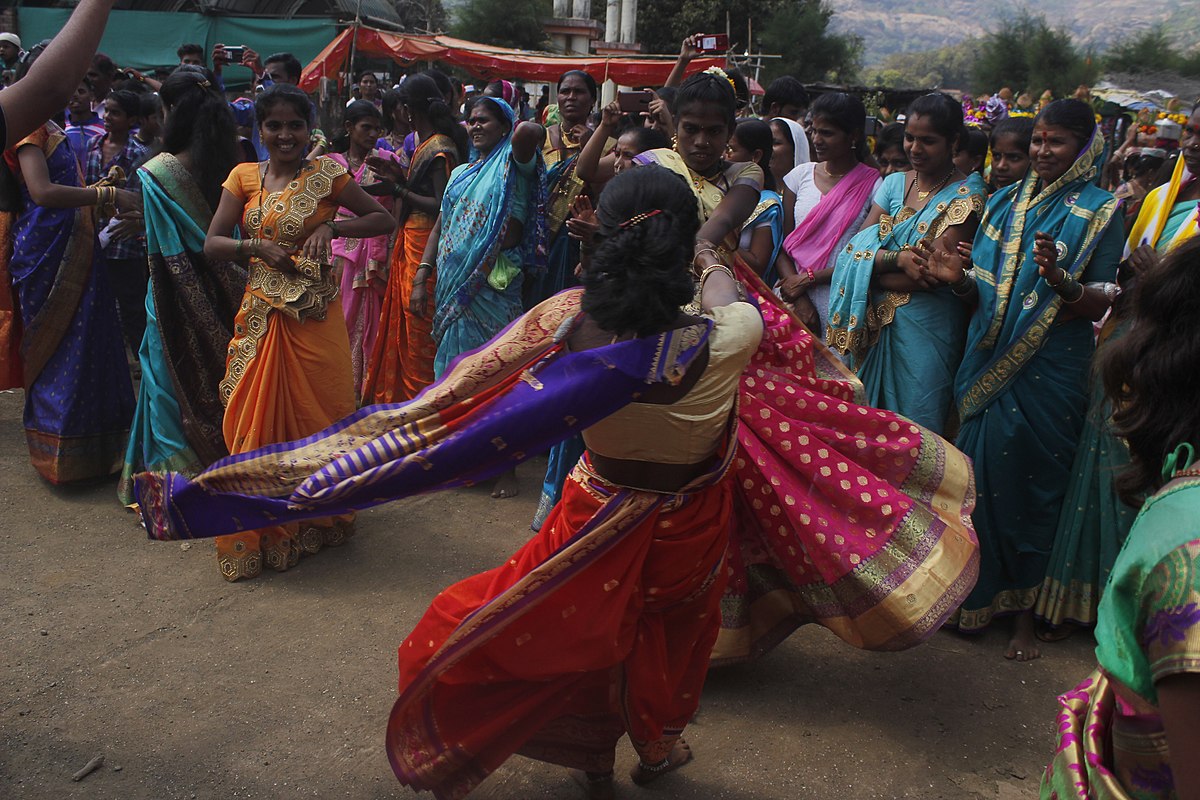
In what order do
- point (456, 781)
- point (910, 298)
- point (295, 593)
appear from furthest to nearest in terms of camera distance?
point (295, 593) < point (910, 298) < point (456, 781)

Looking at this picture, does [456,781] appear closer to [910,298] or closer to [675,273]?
[675,273]

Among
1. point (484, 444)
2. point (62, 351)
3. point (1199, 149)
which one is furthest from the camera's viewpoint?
point (62, 351)

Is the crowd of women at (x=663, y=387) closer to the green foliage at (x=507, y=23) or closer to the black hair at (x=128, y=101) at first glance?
the black hair at (x=128, y=101)

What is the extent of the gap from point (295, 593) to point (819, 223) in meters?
2.83

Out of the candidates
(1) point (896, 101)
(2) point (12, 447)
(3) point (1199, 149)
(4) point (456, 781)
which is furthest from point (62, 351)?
(1) point (896, 101)

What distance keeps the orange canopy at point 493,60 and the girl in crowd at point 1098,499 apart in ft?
41.8

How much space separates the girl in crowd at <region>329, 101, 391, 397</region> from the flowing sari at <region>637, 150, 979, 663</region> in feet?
11.8

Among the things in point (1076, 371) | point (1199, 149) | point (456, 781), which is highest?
point (1199, 149)

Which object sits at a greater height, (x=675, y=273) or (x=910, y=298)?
(x=675, y=273)

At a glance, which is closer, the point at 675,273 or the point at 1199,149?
the point at 675,273

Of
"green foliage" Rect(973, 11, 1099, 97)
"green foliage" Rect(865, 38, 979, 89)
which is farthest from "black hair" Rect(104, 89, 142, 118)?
"green foliage" Rect(865, 38, 979, 89)

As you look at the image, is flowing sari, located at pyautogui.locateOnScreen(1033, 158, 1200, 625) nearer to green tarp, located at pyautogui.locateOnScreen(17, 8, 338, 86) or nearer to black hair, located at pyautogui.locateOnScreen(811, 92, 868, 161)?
black hair, located at pyautogui.locateOnScreen(811, 92, 868, 161)

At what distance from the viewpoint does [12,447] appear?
18.2 feet

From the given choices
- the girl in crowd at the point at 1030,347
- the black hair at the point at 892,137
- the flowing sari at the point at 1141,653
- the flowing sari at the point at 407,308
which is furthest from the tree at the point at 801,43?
the flowing sari at the point at 1141,653
